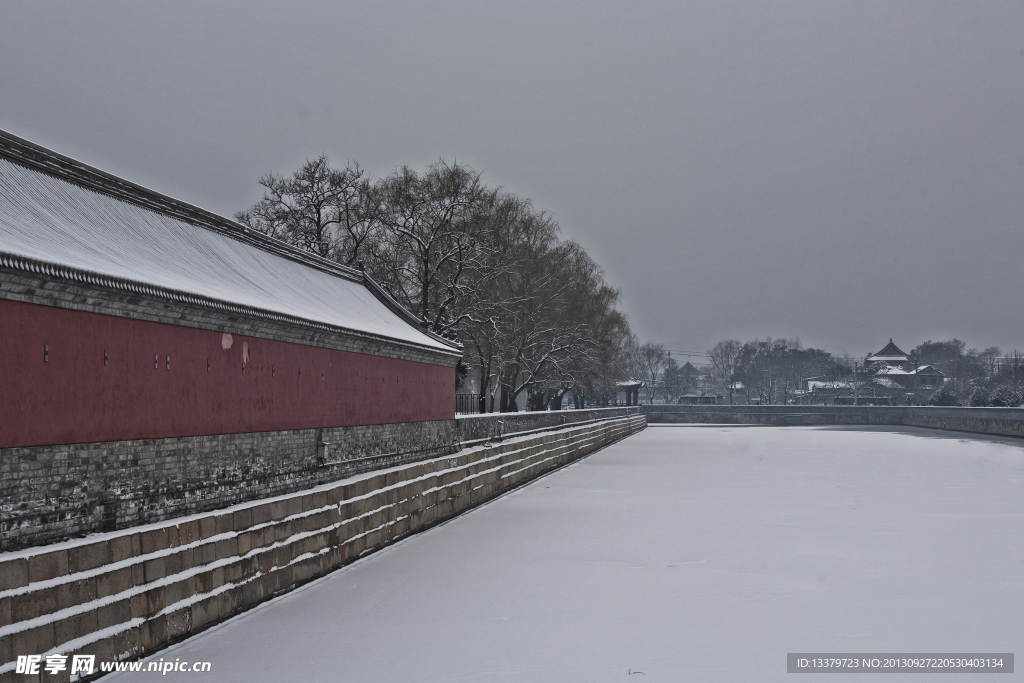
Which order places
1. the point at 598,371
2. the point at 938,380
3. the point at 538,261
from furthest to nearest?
the point at 938,380 → the point at 598,371 → the point at 538,261

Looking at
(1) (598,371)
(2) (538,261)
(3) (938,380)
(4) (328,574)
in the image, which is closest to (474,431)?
(4) (328,574)

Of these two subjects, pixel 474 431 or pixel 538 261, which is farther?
pixel 538 261

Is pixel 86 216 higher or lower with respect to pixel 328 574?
higher

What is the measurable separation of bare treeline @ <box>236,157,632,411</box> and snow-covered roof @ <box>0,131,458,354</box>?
63.9 ft

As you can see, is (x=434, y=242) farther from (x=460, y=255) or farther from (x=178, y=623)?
(x=178, y=623)

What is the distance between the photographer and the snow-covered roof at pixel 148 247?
10172mm

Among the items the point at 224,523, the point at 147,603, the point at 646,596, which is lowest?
the point at 646,596

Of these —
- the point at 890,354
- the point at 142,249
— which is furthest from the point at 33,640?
the point at 890,354

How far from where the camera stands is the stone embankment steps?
22.2ft

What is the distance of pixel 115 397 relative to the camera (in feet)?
33.6

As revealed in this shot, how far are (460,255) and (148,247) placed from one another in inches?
1191

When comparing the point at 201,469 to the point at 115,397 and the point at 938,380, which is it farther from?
the point at 938,380

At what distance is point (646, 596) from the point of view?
1105 centimetres

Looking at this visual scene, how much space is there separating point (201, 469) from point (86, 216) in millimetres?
3444
